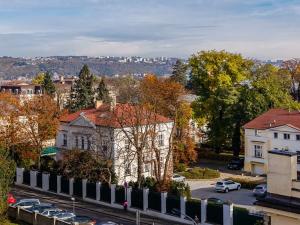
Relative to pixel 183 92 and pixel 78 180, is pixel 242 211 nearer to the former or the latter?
pixel 78 180

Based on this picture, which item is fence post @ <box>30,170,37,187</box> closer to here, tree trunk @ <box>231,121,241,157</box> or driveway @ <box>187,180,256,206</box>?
driveway @ <box>187,180,256,206</box>

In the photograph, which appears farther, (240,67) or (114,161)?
(240,67)

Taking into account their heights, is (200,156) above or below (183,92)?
below

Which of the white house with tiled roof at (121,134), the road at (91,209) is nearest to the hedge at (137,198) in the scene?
the road at (91,209)

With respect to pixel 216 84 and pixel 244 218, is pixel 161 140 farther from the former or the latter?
pixel 244 218

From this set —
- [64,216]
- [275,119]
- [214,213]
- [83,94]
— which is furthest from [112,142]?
[83,94]

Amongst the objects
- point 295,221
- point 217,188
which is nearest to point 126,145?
point 217,188

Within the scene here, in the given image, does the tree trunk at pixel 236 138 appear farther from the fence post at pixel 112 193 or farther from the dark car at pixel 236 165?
the fence post at pixel 112 193
